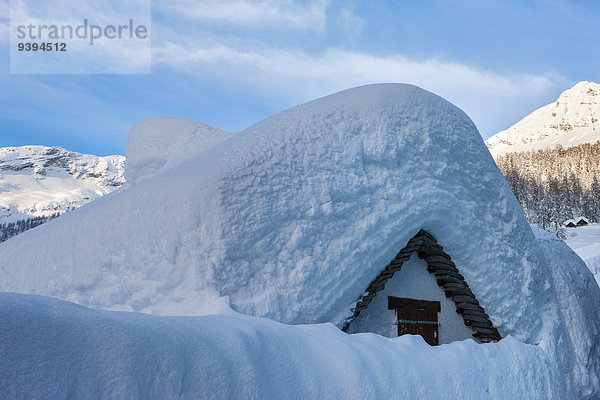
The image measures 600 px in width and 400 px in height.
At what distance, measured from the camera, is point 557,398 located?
19.7 feet

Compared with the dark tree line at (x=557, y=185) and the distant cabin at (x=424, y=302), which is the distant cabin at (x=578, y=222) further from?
the distant cabin at (x=424, y=302)

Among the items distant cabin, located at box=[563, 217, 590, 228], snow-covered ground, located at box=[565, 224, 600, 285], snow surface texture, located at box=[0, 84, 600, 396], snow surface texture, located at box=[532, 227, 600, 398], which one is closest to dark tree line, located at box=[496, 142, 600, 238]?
distant cabin, located at box=[563, 217, 590, 228]

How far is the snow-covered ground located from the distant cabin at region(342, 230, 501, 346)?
19.1 m

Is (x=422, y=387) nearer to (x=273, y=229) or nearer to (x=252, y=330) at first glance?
(x=252, y=330)

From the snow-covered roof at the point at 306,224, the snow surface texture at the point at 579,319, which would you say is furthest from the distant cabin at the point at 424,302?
the snow surface texture at the point at 579,319

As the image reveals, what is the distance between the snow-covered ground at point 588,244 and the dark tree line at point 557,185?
6.37 feet

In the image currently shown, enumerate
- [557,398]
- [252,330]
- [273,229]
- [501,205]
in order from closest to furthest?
1. [252,330]
2. [273,229]
3. [557,398]
4. [501,205]

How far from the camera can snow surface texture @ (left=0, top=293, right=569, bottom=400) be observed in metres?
1.70

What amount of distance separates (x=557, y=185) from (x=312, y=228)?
8734cm

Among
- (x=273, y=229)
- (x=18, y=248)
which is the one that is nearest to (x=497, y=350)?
(x=273, y=229)

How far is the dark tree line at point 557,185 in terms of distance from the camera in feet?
208

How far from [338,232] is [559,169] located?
101534 millimetres

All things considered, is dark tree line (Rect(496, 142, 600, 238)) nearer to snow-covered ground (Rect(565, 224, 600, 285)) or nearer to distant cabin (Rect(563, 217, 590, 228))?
distant cabin (Rect(563, 217, 590, 228))

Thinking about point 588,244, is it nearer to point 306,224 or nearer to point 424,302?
point 424,302
